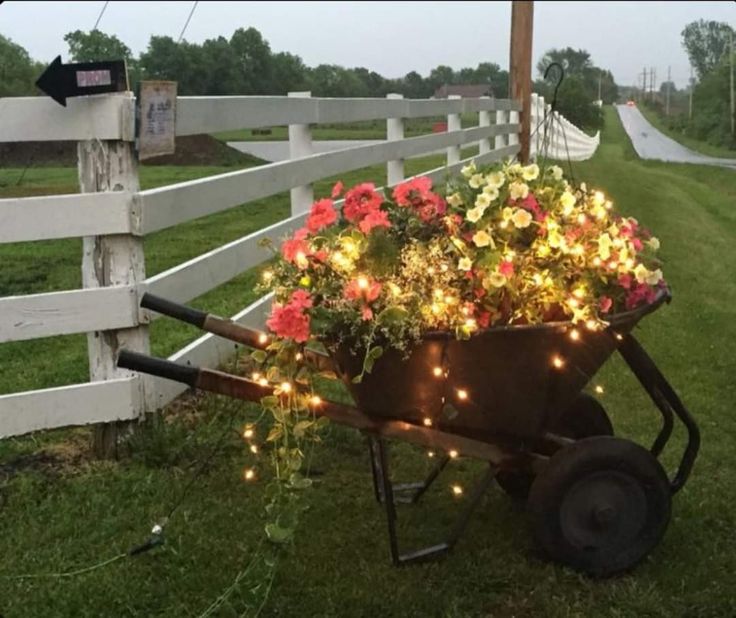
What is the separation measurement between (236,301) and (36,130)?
10.7 ft

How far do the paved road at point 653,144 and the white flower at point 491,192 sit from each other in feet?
20.6

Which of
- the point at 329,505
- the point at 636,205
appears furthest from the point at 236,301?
the point at 636,205

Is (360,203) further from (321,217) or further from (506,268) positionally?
(506,268)

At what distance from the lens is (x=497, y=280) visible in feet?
9.07

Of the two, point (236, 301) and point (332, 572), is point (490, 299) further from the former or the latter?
point (236, 301)

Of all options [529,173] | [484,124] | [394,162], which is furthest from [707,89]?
[484,124]

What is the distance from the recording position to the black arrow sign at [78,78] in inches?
139

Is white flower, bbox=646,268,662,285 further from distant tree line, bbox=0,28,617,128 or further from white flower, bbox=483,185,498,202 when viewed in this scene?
distant tree line, bbox=0,28,617,128

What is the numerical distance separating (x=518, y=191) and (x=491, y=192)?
0.08 m

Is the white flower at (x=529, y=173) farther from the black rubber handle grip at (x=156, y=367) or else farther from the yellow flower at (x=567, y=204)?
the black rubber handle grip at (x=156, y=367)

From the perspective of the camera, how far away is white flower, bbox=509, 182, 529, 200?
292 centimetres

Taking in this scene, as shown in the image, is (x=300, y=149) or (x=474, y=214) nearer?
(x=474, y=214)

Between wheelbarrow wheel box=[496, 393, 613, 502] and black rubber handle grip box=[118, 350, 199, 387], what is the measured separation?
1362mm

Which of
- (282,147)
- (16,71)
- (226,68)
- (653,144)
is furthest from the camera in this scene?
(653,144)
